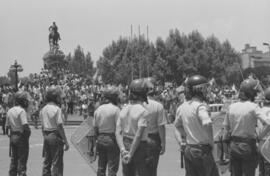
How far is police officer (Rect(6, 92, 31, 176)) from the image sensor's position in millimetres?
9781

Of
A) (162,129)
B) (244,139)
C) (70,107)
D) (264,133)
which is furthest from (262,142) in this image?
(70,107)

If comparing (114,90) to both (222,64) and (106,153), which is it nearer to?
(106,153)

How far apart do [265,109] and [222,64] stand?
216ft

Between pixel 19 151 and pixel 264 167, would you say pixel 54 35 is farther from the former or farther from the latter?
pixel 264 167

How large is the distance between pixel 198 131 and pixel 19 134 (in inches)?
184

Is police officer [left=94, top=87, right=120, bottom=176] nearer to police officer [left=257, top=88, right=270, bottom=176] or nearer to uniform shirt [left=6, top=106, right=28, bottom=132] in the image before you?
uniform shirt [left=6, top=106, right=28, bottom=132]

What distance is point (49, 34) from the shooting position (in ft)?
156

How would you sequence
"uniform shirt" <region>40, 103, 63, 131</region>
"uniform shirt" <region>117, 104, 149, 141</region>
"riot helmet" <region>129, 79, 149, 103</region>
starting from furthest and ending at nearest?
"uniform shirt" <region>40, 103, 63, 131</region> < "riot helmet" <region>129, 79, 149, 103</region> < "uniform shirt" <region>117, 104, 149, 141</region>

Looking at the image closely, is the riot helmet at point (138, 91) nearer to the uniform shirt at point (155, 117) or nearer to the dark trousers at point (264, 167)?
the uniform shirt at point (155, 117)

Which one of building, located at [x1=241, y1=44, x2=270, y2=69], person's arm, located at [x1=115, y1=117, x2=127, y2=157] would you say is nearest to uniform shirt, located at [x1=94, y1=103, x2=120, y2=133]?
person's arm, located at [x1=115, y1=117, x2=127, y2=157]

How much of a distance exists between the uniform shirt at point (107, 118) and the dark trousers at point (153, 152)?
764mm

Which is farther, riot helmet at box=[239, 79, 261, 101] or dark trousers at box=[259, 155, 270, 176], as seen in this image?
dark trousers at box=[259, 155, 270, 176]

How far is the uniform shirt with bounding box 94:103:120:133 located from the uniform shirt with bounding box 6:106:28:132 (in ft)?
6.11

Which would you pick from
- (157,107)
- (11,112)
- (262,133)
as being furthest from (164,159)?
(262,133)
